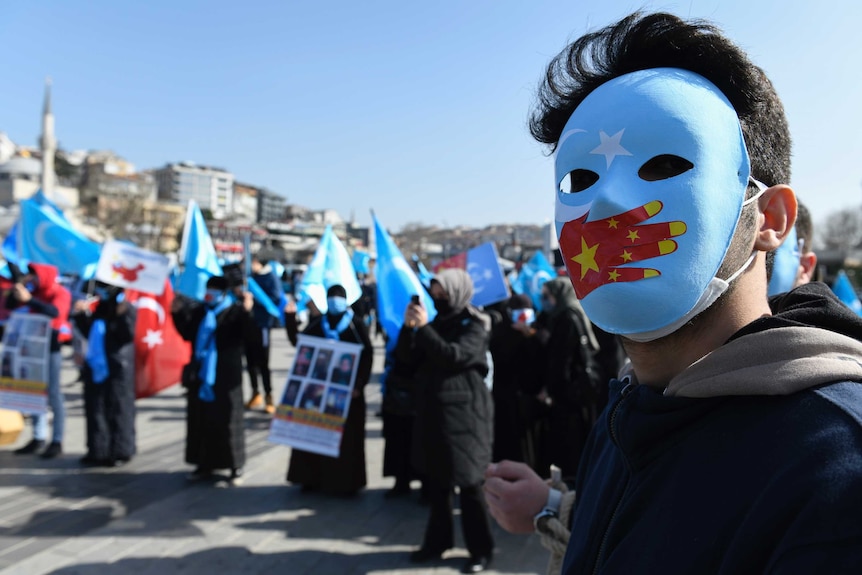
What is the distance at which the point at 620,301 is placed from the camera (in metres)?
0.98

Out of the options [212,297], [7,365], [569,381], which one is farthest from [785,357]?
[7,365]

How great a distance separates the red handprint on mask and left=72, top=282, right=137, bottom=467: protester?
239 inches

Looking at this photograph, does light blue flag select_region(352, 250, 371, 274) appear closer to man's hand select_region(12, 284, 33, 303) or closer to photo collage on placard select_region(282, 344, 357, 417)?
man's hand select_region(12, 284, 33, 303)

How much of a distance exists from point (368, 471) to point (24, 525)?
9.93ft

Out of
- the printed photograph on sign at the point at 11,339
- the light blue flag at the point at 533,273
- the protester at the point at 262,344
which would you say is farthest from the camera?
the light blue flag at the point at 533,273

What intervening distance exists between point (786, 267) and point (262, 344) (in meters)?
6.70

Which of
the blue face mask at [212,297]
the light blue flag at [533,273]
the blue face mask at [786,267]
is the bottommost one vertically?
the blue face mask at [212,297]

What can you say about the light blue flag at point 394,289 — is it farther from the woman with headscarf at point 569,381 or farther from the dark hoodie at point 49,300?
the dark hoodie at point 49,300

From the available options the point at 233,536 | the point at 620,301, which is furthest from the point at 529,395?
the point at 620,301

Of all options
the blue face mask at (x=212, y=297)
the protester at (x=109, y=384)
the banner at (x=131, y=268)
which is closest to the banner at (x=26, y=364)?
the protester at (x=109, y=384)

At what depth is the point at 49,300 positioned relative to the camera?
657cm

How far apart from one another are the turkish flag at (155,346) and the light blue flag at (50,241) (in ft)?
3.13

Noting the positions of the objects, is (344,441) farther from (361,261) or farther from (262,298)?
(361,261)

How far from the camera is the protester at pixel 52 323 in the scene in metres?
6.21
